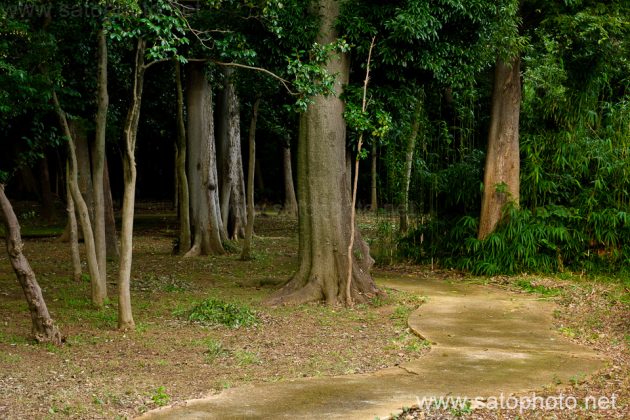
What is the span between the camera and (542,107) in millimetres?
14531

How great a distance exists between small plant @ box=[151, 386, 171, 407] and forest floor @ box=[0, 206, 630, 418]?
15mm

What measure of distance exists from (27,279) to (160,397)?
2.61 metres

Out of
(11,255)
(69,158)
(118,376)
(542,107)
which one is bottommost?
(118,376)

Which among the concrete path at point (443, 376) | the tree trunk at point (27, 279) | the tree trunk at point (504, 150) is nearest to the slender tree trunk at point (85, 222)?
the tree trunk at point (27, 279)

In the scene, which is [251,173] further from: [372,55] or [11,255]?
[11,255]

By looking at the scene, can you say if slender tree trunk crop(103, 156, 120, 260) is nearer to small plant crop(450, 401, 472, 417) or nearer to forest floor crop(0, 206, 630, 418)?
forest floor crop(0, 206, 630, 418)

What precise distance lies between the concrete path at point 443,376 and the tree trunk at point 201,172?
25.1ft

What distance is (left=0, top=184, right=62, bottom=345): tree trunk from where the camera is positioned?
27.0 ft

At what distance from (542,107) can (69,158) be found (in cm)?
827

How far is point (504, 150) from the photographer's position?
46.9 ft

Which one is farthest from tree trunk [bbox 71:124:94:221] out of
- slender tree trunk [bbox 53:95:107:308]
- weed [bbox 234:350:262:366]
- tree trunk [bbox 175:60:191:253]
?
weed [bbox 234:350:262:366]

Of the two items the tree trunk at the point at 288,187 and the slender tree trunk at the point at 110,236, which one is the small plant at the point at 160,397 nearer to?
the slender tree trunk at the point at 110,236

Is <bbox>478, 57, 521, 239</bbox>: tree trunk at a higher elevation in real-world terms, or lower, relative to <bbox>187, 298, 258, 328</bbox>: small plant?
higher

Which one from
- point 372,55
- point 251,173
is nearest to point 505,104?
point 372,55
